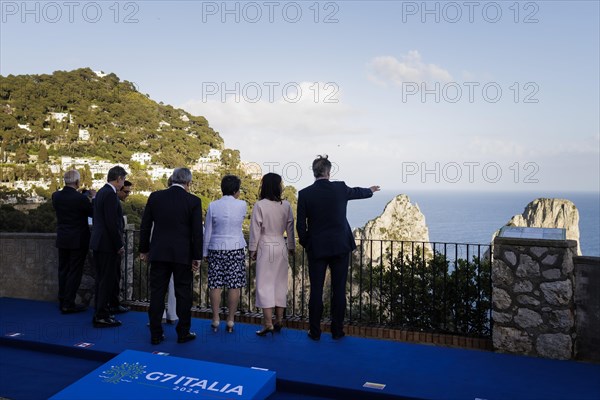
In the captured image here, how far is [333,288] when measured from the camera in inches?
199

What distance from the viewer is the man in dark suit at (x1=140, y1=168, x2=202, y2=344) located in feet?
15.6

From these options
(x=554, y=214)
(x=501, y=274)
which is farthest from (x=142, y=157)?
(x=501, y=274)

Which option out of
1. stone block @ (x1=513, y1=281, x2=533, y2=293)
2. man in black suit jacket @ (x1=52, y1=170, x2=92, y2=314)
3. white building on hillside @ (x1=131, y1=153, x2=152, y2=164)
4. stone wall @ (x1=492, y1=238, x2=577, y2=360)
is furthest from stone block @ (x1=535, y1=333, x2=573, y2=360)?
white building on hillside @ (x1=131, y1=153, x2=152, y2=164)

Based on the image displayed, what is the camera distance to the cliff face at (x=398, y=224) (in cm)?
4997

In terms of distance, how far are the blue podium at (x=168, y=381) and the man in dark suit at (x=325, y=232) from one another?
4.45 feet

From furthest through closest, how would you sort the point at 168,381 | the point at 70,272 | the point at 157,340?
the point at 70,272, the point at 157,340, the point at 168,381

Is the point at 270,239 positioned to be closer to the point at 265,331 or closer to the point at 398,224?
the point at 265,331

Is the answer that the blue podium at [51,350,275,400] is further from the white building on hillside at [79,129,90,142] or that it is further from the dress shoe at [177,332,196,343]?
the white building on hillside at [79,129,90,142]

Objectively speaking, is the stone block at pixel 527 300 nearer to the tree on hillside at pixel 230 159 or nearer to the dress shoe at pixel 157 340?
the dress shoe at pixel 157 340

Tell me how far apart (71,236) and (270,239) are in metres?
2.56

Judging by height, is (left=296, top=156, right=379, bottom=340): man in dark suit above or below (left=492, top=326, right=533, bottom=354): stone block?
above

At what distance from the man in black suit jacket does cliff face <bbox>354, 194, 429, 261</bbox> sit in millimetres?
44159

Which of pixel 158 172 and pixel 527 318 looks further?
pixel 158 172

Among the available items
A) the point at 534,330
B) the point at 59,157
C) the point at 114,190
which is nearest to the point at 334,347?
the point at 534,330
